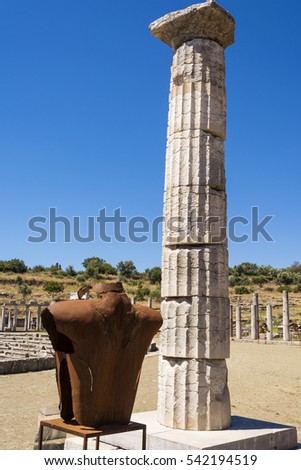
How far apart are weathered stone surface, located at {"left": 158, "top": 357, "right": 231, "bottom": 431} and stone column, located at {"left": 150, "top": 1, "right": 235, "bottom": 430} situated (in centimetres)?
2

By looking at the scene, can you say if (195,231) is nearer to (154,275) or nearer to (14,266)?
(154,275)

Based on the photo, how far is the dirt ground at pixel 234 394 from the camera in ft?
32.4

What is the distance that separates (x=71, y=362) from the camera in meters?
5.21

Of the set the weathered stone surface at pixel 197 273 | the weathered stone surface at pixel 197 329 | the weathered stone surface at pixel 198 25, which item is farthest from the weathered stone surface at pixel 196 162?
the weathered stone surface at pixel 197 329

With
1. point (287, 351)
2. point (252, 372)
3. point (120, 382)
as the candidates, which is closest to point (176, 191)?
point (120, 382)

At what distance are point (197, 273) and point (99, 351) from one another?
303 centimetres

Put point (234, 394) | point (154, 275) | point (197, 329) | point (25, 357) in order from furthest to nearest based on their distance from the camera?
point (154, 275) → point (25, 357) → point (234, 394) → point (197, 329)

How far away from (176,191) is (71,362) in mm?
3958

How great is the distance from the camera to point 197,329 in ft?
25.3

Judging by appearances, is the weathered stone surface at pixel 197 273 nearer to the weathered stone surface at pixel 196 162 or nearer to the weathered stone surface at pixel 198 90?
the weathered stone surface at pixel 196 162

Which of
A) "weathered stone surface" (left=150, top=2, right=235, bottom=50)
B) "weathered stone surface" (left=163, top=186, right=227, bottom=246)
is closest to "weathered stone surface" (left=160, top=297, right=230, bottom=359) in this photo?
"weathered stone surface" (left=163, top=186, right=227, bottom=246)

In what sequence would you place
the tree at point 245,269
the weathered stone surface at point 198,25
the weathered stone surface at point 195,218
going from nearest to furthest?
1. the weathered stone surface at point 195,218
2. the weathered stone surface at point 198,25
3. the tree at point 245,269

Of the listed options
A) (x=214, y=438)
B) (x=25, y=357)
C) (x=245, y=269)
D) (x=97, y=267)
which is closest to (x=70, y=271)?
(x=97, y=267)

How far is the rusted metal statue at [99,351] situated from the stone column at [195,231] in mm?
2200
